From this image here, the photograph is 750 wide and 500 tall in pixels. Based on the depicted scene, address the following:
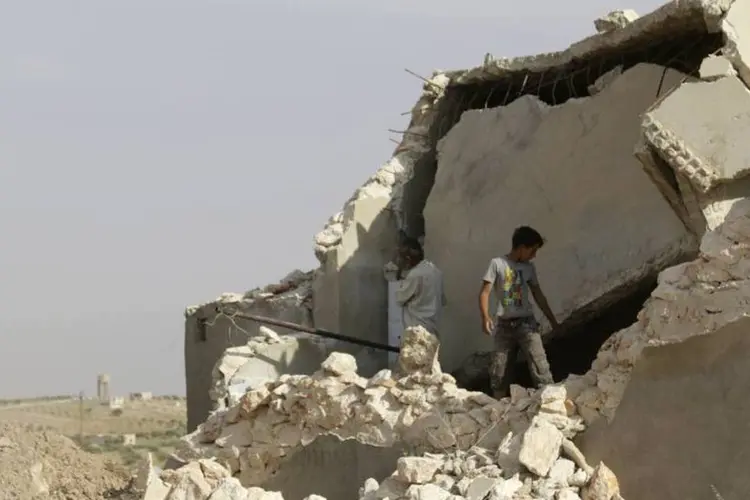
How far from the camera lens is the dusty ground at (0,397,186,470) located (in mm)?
24277

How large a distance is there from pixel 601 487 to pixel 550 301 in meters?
4.19

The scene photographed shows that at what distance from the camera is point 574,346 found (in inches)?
457

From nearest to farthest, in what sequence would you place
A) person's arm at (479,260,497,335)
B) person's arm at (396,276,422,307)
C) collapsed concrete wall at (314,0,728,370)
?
person's arm at (479,260,497,335)
person's arm at (396,276,422,307)
collapsed concrete wall at (314,0,728,370)

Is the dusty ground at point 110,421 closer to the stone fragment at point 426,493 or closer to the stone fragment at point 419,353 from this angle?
the stone fragment at point 419,353

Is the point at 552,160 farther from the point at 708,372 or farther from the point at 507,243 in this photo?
the point at 708,372

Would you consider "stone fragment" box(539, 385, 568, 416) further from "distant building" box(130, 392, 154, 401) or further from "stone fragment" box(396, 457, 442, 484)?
"distant building" box(130, 392, 154, 401)

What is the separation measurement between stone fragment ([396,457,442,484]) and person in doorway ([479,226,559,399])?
154cm

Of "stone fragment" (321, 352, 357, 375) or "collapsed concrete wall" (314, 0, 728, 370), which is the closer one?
"stone fragment" (321, 352, 357, 375)

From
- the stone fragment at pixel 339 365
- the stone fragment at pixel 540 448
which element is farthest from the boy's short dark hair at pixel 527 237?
the stone fragment at pixel 540 448

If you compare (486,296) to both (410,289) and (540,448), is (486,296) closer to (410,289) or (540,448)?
(410,289)

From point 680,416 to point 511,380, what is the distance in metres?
2.23

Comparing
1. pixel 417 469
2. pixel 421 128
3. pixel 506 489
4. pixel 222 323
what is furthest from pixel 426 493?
pixel 421 128

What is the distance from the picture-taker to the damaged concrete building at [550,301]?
22.3 feet

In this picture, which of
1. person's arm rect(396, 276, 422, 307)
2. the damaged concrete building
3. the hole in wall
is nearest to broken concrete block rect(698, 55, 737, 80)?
the damaged concrete building
